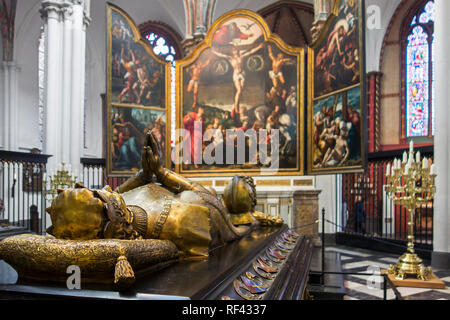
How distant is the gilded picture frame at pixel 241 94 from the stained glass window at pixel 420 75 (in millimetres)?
7499

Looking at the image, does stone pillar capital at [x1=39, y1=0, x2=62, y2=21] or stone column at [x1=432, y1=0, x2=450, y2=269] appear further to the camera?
stone pillar capital at [x1=39, y1=0, x2=62, y2=21]

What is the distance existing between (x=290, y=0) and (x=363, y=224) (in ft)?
36.1

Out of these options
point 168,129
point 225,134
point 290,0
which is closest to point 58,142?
point 168,129

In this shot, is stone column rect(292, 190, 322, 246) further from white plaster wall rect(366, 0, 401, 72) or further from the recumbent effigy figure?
white plaster wall rect(366, 0, 401, 72)

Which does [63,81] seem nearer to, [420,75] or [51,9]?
[51,9]

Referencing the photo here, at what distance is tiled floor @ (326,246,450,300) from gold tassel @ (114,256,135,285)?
6.69ft

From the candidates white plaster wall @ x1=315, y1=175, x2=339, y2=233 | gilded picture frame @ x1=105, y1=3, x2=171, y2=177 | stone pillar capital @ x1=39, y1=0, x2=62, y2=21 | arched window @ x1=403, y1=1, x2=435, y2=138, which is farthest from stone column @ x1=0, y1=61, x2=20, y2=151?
arched window @ x1=403, y1=1, x2=435, y2=138

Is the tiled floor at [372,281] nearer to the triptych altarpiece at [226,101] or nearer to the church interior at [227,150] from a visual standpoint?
the church interior at [227,150]

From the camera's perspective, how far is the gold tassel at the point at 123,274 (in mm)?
1193

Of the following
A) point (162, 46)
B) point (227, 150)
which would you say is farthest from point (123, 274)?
point (162, 46)

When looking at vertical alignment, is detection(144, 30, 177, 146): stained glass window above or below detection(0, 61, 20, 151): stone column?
above

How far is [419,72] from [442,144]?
9115mm

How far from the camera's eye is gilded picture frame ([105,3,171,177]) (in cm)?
910

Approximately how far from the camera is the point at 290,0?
17156mm
